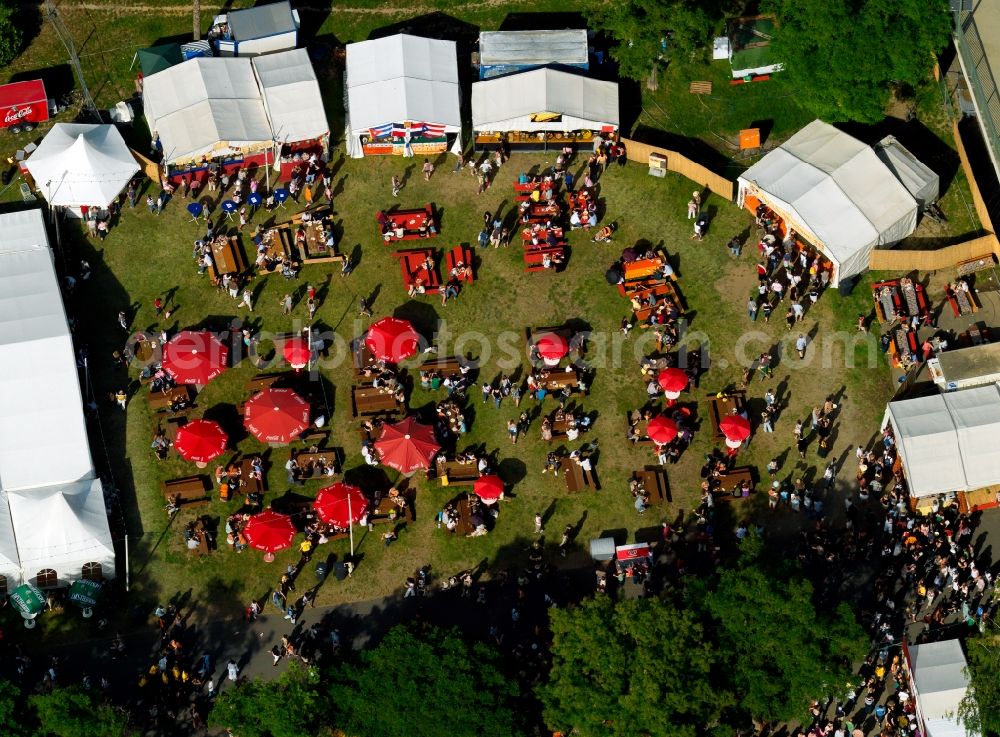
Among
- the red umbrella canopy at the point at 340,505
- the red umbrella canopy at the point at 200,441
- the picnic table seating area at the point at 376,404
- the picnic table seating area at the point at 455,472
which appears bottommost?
the red umbrella canopy at the point at 340,505

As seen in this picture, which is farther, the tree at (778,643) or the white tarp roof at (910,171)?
the white tarp roof at (910,171)

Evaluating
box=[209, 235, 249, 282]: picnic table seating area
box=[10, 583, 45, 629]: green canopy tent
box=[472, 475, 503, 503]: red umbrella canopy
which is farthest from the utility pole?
box=[472, 475, 503, 503]: red umbrella canopy

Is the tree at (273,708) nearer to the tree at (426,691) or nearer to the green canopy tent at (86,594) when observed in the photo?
the tree at (426,691)

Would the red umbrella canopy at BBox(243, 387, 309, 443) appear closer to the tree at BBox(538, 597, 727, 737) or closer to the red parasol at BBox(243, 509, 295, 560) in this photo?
the red parasol at BBox(243, 509, 295, 560)

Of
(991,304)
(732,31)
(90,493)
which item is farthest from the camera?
(732,31)

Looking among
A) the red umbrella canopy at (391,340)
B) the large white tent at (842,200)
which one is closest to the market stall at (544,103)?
the large white tent at (842,200)

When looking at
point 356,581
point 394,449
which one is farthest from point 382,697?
point 394,449

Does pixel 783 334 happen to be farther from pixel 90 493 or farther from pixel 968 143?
pixel 90 493
